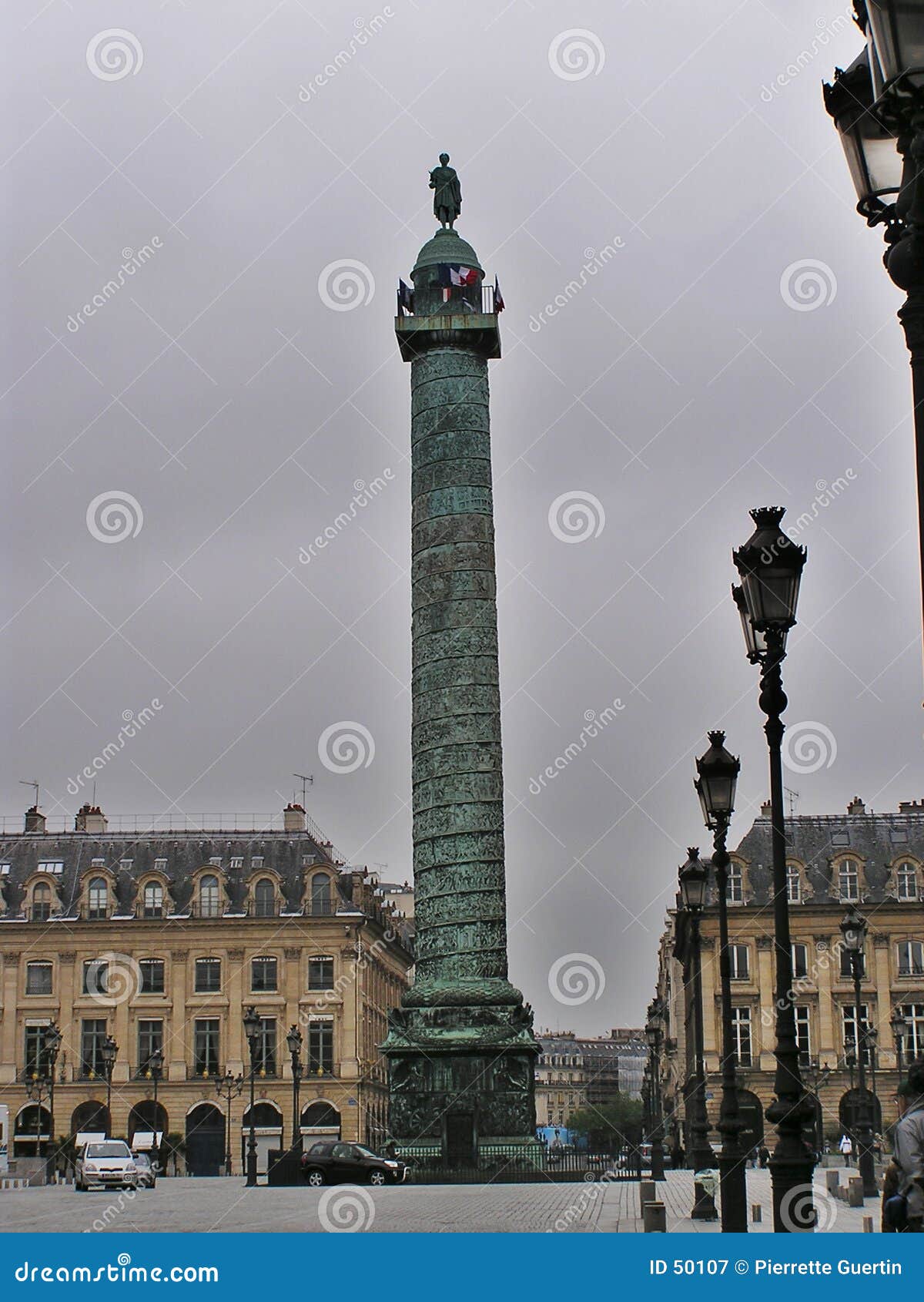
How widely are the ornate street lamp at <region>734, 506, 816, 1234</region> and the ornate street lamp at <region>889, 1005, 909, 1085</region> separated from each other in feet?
96.7

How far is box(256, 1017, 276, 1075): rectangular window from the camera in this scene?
48062mm

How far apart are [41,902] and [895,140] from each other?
48.2 metres

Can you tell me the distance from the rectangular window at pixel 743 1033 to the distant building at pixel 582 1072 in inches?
2861

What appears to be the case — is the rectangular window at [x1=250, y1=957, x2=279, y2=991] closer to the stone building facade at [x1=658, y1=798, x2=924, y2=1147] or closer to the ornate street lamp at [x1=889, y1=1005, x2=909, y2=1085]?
the stone building facade at [x1=658, y1=798, x2=924, y2=1147]

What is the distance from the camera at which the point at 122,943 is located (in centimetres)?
5034

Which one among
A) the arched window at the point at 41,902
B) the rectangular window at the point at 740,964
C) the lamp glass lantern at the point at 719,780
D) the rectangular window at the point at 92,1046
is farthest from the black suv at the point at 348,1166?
the arched window at the point at 41,902

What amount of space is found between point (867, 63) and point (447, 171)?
30260 millimetres

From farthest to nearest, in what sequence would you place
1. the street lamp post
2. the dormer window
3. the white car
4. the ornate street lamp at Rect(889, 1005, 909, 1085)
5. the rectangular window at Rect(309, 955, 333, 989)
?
the dormer window < the rectangular window at Rect(309, 955, 333, 989) < the street lamp post < the ornate street lamp at Rect(889, 1005, 909, 1085) < the white car

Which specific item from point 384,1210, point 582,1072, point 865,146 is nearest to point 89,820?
point 384,1210

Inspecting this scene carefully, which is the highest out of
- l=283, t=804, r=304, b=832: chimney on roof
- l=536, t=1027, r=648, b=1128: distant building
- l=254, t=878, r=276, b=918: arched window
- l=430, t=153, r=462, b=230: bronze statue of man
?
l=430, t=153, r=462, b=230: bronze statue of man

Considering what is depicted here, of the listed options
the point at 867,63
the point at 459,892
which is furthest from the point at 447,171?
the point at 867,63

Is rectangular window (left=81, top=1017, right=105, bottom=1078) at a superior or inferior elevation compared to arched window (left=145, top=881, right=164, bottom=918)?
inferior

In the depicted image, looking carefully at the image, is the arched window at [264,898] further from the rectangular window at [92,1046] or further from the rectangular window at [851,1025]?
the rectangular window at [851,1025]

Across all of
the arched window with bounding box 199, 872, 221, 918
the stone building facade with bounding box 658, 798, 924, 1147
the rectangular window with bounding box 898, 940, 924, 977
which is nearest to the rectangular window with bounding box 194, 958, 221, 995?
the arched window with bounding box 199, 872, 221, 918
